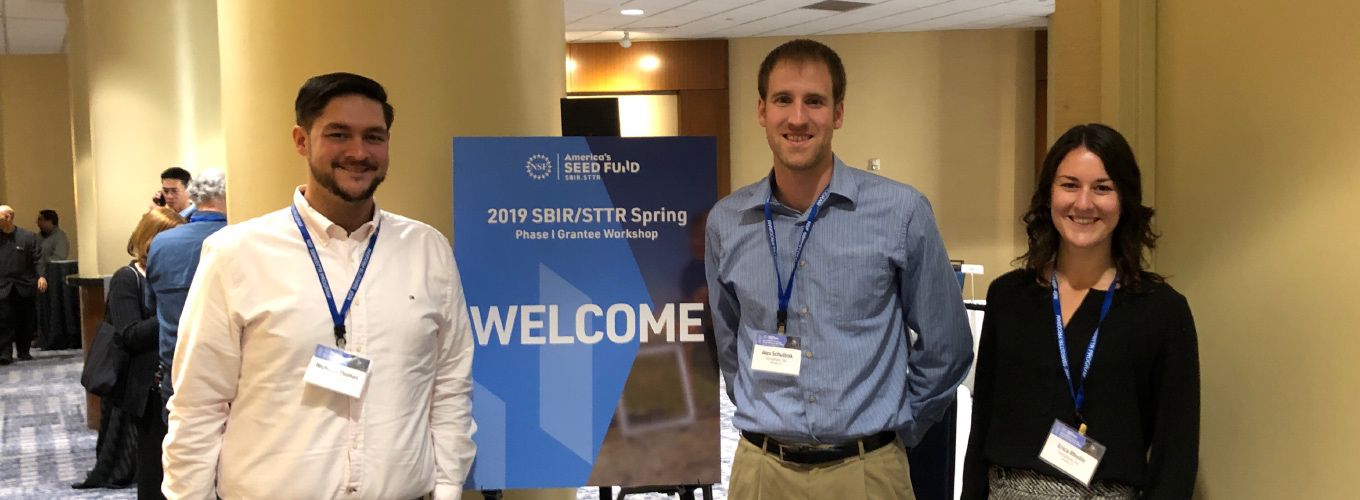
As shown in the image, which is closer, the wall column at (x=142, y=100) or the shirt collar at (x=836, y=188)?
the shirt collar at (x=836, y=188)

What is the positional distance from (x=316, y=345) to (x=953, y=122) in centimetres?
1118

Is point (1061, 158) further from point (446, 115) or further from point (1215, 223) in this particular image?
point (446, 115)

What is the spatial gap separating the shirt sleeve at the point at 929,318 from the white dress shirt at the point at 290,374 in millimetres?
973

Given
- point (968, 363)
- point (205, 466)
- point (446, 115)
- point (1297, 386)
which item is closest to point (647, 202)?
point (446, 115)

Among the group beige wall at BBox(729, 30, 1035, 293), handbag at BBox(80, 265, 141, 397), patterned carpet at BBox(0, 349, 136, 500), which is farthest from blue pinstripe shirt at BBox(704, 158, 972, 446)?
beige wall at BBox(729, 30, 1035, 293)

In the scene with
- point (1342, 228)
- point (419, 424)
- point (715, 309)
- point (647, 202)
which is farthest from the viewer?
point (647, 202)

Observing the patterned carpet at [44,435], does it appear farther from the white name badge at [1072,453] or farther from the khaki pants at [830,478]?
the white name badge at [1072,453]

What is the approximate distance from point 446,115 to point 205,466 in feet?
4.83

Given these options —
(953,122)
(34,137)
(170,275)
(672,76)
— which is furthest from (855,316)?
(34,137)

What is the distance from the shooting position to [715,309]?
2367 mm

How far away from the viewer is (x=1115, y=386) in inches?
74.1

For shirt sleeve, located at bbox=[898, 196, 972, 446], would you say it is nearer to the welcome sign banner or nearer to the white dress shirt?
the welcome sign banner

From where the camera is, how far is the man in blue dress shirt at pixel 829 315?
2055 millimetres

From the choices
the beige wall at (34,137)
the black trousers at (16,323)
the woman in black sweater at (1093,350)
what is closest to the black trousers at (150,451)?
the woman in black sweater at (1093,350)
